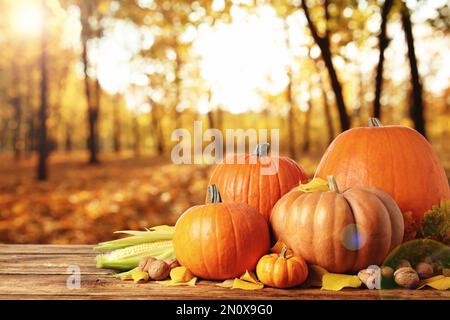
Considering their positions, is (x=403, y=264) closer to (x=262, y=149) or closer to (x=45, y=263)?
(x=262, y=149)

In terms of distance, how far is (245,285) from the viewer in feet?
5.79

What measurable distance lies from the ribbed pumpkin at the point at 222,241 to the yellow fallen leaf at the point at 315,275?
178mm

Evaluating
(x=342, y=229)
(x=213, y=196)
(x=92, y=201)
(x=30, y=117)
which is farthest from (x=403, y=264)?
(x=30, y=117)

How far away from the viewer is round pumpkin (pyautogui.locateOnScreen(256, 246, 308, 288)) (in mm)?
1717

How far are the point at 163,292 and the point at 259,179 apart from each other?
2.73ft

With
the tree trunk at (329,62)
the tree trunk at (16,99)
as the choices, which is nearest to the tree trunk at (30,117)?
the tree trunk at (16,99)

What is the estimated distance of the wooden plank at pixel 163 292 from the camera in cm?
163

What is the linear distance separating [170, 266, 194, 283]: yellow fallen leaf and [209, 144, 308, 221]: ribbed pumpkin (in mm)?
545

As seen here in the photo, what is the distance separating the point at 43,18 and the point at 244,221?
993cm

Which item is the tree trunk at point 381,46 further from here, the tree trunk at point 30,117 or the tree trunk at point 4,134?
the tree trunk at point 4,134

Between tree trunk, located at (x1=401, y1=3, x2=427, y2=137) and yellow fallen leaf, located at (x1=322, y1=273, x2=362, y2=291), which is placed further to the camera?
tree trunk, located at (x1=401, y1=3, x2=427, y2=137)

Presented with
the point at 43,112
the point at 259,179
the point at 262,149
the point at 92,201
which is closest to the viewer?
the point at 259,179

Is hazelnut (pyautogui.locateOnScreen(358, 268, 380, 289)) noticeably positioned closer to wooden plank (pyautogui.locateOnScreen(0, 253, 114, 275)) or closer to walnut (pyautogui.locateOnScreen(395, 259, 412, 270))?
walnut (pyautogui.locateOnScreen(395, 259, 412, 270))

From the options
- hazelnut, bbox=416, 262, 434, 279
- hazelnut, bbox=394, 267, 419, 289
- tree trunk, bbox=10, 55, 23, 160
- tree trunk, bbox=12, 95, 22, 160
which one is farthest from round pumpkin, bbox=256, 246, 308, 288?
tree trunk, bbox=12, 95, 22, 160
